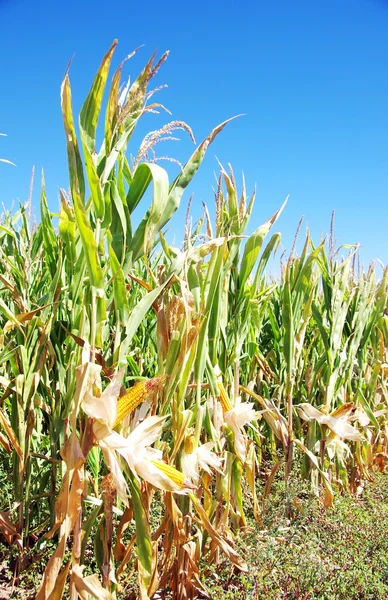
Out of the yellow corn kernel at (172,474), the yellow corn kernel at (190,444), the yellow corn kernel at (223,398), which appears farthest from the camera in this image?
the yellow corn kernel at (223,398)

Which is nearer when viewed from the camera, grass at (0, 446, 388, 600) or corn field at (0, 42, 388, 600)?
corn field at (0, 42, 388, 600)

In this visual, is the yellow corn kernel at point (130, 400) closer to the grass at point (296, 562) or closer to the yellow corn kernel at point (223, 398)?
the yellow corn kernel at point (223, 398)

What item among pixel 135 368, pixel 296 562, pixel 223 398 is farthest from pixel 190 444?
pixel 296 562

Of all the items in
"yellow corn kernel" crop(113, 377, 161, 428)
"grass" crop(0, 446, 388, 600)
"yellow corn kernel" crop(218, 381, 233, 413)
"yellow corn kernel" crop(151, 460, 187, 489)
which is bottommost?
"grass" crop(0, 446, 388, 600)

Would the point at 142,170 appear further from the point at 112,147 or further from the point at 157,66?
the point at 157,66

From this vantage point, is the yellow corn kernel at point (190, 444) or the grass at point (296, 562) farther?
the grass at point (296, 562)

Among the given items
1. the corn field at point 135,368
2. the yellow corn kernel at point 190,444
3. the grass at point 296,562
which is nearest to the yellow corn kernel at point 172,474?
the corn field at point 135,368

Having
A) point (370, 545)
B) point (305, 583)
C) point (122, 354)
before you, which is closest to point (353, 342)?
point (370, 545)

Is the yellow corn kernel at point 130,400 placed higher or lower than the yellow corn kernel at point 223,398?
higher

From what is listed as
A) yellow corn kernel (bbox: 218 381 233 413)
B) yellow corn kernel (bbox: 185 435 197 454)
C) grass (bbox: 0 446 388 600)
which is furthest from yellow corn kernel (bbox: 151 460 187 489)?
grass (bbox: 0 446 388 600)

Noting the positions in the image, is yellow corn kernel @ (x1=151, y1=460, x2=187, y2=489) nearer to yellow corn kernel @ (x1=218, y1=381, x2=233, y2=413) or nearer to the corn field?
the corn field

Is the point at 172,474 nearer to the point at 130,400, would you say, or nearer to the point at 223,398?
the point at 130,400

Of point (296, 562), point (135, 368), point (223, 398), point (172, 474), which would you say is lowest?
point (296, 562)

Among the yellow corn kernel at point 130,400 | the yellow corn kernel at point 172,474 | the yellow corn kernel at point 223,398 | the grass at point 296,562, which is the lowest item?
the grass at point 296,562
